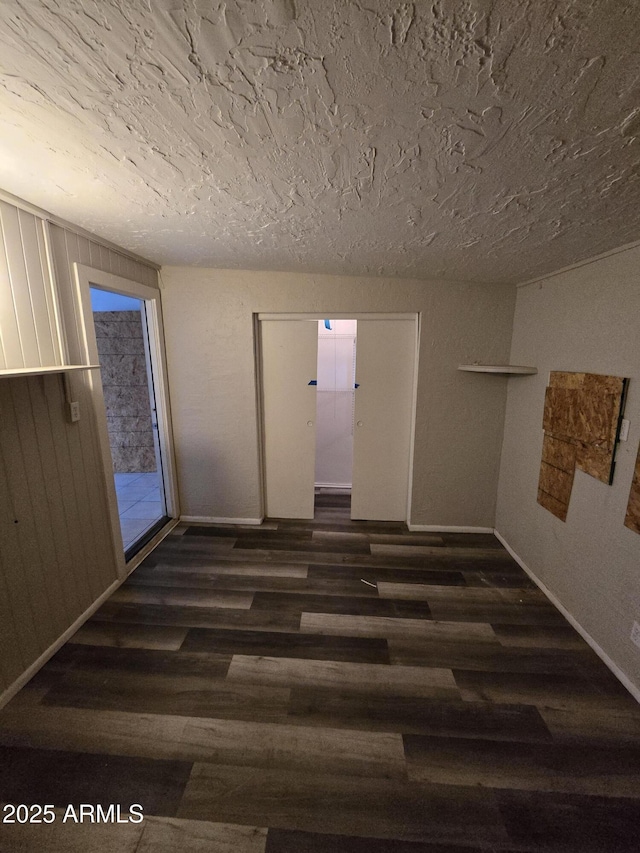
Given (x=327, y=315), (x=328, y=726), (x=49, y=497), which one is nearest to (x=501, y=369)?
(x=327, y=315)

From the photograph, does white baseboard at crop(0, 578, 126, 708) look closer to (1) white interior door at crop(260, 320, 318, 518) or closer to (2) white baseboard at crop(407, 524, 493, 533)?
(1) white interior door at crop(260, 320, 318, 518)

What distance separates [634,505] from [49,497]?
120 inches

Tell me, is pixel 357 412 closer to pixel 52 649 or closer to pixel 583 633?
pixel 583 633

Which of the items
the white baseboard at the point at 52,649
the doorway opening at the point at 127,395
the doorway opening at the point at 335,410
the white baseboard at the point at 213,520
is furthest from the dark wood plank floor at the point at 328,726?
the doorway opening at the point at 127,395

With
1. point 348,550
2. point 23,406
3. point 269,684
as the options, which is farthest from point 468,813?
point 23,406

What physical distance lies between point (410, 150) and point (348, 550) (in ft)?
8.59

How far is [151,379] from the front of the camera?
287 cm

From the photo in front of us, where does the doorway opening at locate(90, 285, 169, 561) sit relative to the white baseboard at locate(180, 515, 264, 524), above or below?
above

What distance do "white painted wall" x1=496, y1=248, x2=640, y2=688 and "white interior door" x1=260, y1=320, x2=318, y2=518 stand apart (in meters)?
1.78

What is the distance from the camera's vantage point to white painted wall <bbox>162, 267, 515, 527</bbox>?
2.70 metres

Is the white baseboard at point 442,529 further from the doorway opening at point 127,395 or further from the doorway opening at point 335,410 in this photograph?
the doorway opening at point 127,395

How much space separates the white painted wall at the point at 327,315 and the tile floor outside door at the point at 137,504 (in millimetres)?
441

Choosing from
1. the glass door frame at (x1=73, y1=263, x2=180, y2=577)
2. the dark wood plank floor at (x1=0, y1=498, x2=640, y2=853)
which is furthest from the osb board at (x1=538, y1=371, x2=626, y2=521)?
the glass door frame at (x1=73, y1=263, x2=180, y2=577)

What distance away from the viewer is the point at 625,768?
50.8 inches
